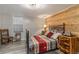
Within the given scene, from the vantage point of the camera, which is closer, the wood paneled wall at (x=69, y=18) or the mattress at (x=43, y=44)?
the wood paneled wall at (x=69, y=18)

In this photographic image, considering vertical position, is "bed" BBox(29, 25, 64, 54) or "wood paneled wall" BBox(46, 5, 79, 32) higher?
"wood paneled wall" BBox(46, 5, 79, 32)

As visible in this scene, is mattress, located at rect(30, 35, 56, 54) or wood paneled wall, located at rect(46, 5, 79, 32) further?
mattress, located at rect(30, 35, 56, 54)

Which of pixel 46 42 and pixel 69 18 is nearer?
pixel 69 18

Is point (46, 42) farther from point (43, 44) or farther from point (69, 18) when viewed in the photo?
point (69, 18)

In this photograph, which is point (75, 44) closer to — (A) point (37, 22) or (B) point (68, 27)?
(B) point (68, 27)

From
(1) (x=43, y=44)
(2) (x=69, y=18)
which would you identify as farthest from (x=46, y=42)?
(2) (x=69, y=18)

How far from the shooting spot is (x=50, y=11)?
153cm

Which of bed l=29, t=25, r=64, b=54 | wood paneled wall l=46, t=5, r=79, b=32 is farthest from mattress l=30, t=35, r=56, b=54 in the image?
wood paneled wall l=46, t=5, r=79, b=32

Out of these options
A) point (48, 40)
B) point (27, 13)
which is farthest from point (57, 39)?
point (27, 13)

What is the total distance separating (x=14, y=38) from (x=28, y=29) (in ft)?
0.79

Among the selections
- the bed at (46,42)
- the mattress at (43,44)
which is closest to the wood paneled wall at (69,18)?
the bed at (46,42)

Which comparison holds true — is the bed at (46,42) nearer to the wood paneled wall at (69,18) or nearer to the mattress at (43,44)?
the mattress at (43,44)

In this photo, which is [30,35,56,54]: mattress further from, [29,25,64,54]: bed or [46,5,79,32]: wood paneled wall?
[46,5,79,32]: wood paneled wall
